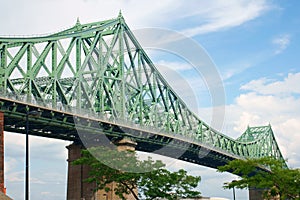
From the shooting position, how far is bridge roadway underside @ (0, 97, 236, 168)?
61.2 m

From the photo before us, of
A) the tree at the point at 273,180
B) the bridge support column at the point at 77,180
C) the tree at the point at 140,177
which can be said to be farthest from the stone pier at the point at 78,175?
the tree at the point at 273,180

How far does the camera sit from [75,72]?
76625mm

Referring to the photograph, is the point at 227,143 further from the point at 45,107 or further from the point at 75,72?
the point at 45,107

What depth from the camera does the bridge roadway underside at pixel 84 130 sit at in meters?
61.2

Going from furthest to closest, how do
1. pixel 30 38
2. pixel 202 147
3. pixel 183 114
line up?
pixel 183 114, pixel 202 147, pixel 30 38

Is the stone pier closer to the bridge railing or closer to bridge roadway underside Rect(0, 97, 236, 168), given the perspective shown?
bridge roadway underside Rect(0, 97, 236, 168)

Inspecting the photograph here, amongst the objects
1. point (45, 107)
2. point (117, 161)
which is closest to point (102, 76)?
point (45, 107)

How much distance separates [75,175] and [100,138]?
5.96m

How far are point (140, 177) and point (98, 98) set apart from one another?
30956mm

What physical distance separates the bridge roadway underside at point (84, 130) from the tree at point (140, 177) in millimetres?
9409

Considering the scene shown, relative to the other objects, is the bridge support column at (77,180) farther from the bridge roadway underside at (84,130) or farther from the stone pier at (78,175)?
the bridge roadway underside at (84,130)

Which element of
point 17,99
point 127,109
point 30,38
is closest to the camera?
point 17,99

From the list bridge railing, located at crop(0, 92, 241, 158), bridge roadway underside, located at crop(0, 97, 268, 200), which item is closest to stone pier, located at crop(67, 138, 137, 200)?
bridge roadway underside, located at crop(0, 97, 268, 200)

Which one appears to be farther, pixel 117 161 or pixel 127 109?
pixel 127 109
